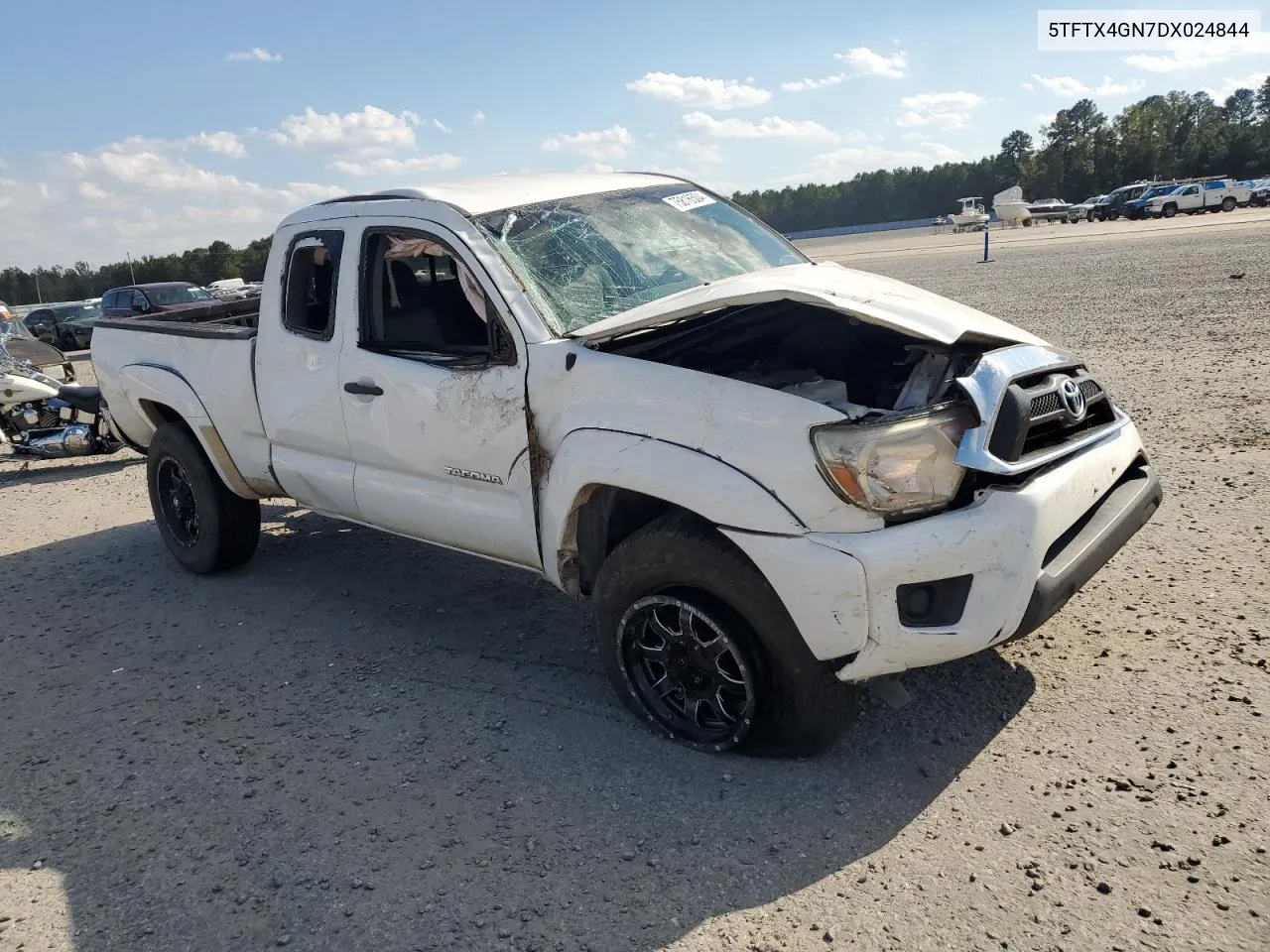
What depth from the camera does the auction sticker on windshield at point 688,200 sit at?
15.7 feet

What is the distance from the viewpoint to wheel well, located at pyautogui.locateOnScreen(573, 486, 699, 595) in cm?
364

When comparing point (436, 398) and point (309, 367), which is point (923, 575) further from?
point (309, 367)

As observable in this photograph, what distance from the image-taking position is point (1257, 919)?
97.0 inches

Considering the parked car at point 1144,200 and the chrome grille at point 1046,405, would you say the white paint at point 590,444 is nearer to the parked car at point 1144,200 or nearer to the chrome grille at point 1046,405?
the chrome grille at point 1046,405

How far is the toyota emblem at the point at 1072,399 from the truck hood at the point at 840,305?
0.79ft

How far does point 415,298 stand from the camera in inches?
180

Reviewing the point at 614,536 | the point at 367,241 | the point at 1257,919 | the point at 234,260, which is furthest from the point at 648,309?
the point at 234,260

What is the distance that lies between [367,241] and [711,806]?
2.98 m

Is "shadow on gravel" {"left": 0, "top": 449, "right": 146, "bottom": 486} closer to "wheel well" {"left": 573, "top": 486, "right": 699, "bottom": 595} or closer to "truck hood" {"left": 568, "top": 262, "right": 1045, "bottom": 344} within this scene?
"wheel well" {"left": 573, "top": 486, "right": 699, "bottom": 595}

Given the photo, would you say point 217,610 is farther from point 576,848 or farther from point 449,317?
point 576,848

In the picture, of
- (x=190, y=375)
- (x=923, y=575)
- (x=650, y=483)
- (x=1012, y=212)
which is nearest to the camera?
(x=923, y=575)

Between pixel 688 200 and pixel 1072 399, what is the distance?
2.26 m

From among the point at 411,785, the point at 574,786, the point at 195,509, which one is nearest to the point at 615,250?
the point at 574,786

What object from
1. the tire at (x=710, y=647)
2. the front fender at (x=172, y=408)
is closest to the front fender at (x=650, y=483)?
the tire at (x=710, y=647)
